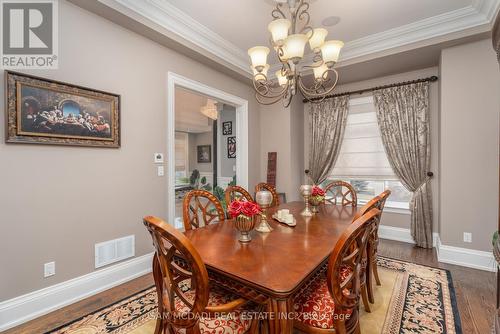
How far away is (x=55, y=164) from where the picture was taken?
2.00 metres

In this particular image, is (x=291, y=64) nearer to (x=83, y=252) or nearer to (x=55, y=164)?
(x=55, y=164)

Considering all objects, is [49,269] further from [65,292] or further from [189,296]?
[189,296]

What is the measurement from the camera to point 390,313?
1878mm

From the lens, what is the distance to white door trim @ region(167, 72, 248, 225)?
2885mm

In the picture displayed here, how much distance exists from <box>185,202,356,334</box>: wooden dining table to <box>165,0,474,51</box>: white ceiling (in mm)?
2270

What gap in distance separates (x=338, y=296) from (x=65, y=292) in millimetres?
2280

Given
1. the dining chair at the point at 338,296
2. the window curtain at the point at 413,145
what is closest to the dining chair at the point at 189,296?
the dining chair at the point at 338,296

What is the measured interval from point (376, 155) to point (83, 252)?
4238mm

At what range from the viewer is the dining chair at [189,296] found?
0.96m

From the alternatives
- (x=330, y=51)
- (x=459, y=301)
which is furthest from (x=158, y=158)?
(x=459, y=301)

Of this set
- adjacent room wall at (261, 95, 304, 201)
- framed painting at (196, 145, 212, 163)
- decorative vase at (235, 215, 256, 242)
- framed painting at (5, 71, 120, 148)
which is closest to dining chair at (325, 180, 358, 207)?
adjacent room wall at (261, 95, 304, 201)

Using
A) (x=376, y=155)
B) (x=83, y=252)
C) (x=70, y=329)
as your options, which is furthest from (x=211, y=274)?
(x=376, y=155)

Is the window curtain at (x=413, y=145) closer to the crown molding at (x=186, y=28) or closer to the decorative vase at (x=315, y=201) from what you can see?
the decorative vase at (x=315, y=201)

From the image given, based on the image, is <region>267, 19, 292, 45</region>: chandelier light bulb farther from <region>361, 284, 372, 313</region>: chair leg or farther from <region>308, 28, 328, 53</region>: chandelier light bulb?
<region>361, 284, 372, 313</region>: chair leg
